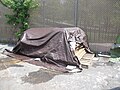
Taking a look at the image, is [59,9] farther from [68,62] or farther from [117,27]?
[68,62]

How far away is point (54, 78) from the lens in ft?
18.9

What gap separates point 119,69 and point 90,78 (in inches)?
49.2

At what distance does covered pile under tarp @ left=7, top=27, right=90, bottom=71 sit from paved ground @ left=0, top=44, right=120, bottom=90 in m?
0.49

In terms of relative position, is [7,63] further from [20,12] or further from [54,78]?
[20,12]

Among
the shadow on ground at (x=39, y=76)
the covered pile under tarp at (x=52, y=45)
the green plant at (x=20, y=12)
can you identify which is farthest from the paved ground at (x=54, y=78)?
the green plant at (x=20, y=12)

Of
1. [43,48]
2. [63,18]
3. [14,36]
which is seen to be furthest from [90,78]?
[14,36]

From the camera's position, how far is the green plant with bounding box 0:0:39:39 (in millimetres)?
8695

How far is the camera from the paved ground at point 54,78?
5219 mm

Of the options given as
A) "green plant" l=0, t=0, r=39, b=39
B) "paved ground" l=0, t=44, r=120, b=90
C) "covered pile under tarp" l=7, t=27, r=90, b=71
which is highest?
"green plant" l=0, t=0, r=39, b=39

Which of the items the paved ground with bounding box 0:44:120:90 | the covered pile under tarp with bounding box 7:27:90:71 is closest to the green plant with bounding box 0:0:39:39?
the covered pile under tarp with bounding box 7:27:90:71

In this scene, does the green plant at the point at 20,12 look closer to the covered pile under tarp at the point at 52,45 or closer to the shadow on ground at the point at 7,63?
the covered pile under tarp at the point at 52,45

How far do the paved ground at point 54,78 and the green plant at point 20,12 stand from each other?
2296 millimetres

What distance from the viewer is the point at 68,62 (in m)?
6.52

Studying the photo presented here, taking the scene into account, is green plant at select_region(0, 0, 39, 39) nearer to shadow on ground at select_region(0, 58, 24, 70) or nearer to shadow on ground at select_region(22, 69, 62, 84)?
shadow on ground at select_region(0, 58, 24, 70)
